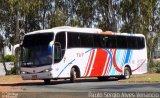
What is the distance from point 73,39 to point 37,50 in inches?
99.5

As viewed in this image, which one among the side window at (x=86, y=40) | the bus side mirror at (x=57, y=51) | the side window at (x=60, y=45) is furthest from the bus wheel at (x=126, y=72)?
the bus side mirror at (x=57, y=51)

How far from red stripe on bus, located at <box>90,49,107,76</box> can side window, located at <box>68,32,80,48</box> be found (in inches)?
87.6

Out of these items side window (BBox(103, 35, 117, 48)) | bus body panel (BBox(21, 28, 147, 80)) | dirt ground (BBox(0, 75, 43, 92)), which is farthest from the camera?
side window (BBox(103, 35, 117, 48))

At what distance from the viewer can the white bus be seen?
27.0m

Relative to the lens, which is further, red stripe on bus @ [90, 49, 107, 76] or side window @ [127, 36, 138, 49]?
side window @ [127, 36, 138, 49]

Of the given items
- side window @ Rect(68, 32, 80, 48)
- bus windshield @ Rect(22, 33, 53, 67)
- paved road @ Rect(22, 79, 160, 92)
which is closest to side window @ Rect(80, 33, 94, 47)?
side window @ Rect(68, 32, 80, 48)

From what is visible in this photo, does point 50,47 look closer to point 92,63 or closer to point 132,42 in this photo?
point 92,63

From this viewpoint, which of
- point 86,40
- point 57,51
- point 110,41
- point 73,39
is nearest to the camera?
point 57,51

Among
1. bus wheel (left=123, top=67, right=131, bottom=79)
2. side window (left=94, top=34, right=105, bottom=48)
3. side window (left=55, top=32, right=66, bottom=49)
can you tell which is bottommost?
bus wheel (left=123, top=67, right=131, bottom=79)

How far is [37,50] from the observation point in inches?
1070

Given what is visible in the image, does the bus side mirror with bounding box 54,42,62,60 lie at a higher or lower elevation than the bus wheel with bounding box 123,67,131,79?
higher

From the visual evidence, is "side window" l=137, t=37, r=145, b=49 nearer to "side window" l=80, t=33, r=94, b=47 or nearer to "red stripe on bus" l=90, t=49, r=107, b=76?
"red stripe on bus" l=90, t=49, r=107, b=76

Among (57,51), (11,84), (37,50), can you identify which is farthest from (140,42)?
(11,84)

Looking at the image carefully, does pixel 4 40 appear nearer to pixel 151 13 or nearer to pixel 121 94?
pixel 151 13
